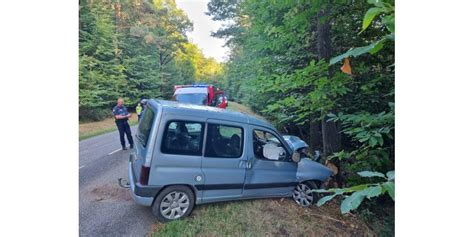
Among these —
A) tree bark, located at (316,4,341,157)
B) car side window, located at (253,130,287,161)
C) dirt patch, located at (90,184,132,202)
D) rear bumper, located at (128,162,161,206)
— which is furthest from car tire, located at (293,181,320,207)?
dirt patch, located at (90,184,132,202)

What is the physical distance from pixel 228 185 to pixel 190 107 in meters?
0.75

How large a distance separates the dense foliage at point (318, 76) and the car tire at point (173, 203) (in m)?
1.19

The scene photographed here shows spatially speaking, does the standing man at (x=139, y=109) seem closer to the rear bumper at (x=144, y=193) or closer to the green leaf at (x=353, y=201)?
the rear bumper at (x=144, y=193)

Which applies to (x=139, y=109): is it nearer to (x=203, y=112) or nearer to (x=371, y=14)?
(x=203, y=112)

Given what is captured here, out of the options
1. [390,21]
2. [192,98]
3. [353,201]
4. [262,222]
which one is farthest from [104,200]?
[390,21]

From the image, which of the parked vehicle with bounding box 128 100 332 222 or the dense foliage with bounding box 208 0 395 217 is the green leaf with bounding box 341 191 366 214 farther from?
the parked vehicle with bounding box 128 100 332 222

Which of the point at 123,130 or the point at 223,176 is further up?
the point at 123,130

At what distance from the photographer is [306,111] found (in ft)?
8.00

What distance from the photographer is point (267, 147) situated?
220 centimetres

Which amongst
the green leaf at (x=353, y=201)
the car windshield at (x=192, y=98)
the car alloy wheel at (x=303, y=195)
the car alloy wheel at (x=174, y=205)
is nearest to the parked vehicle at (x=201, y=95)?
the car windshield at (x=192, y=98)

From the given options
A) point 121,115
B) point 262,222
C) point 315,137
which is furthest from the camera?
point 315,137

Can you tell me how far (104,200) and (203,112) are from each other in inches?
42.1
